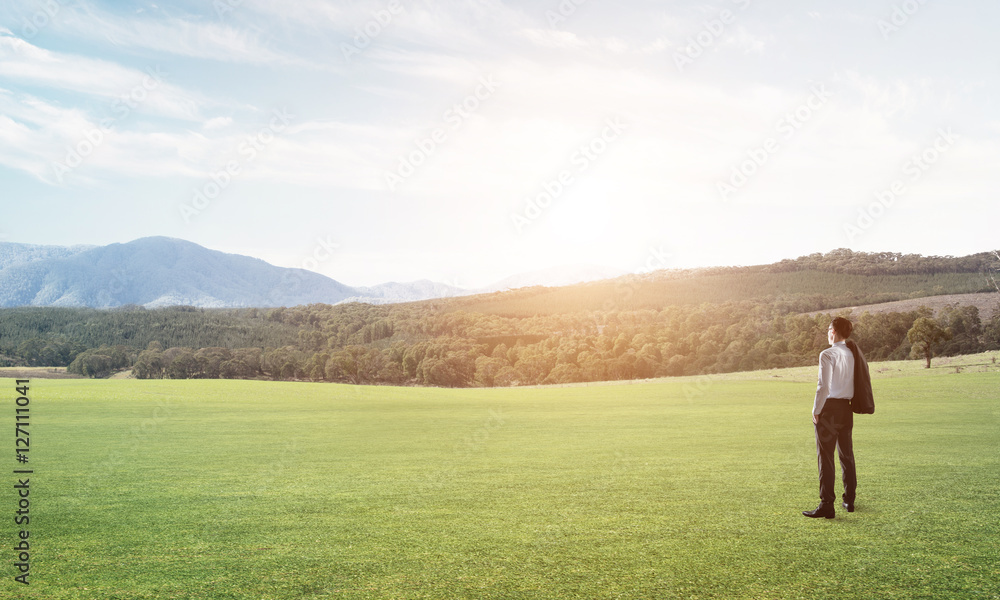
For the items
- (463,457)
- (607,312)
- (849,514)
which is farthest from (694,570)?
(607,312)

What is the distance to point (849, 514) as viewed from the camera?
27.0 ft

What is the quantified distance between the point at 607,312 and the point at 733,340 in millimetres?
31217

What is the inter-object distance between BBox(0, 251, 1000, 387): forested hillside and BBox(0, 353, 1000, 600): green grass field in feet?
172

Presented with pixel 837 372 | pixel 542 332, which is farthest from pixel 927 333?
pixel 542 332

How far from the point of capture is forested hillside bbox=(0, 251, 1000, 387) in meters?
73.5

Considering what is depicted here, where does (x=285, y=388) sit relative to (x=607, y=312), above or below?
below

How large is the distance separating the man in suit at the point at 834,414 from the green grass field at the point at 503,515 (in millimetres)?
395

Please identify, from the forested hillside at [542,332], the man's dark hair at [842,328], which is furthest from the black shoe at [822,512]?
the forested hillside at [542,332]

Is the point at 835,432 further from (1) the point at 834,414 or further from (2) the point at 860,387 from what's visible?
(2) the point at 860,387

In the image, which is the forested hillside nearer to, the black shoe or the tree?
the tree

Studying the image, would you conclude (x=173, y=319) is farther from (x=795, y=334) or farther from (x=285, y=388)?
(x=795, y=334)

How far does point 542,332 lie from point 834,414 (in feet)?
298

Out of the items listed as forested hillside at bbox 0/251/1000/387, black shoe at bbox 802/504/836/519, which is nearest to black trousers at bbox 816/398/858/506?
black shoe at bbox 802/504/836/519

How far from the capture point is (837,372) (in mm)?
8109
